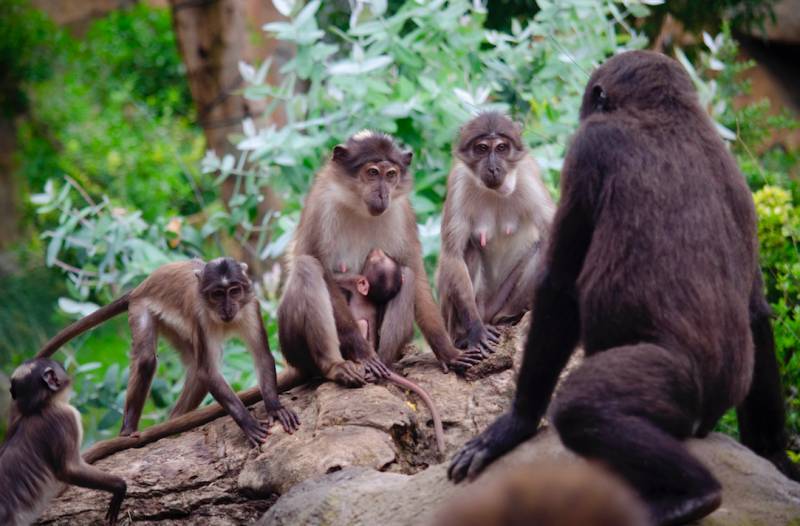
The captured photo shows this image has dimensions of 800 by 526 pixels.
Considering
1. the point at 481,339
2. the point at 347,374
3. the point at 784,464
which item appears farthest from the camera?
the point at 481,339

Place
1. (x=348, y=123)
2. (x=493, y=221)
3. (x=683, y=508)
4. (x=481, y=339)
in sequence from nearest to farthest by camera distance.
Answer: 1. (x=683, y=508)
2. (x=481, y=339)
3. (x=493, y=221)
4. (x=348, y=123)

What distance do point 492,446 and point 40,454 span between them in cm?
238

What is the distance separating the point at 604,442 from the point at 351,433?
2.03 meters

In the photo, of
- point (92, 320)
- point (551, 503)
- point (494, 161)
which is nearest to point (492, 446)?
point (551, 503)

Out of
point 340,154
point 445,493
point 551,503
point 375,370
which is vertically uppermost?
point 551,503

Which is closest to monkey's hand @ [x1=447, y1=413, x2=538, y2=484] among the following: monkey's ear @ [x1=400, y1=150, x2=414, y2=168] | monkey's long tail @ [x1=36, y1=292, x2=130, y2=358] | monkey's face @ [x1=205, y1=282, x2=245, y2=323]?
monkey's face @ [x1=205, y1=282, x2=245, y2=323]

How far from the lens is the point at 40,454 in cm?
533

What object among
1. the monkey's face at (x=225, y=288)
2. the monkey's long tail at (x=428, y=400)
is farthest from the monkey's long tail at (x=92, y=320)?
the monkey's long tail at (x=428, y=400)

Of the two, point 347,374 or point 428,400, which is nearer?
point 428,400

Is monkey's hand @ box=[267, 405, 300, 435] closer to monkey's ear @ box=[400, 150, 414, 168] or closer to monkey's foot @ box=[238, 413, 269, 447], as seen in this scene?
monkey's foot @ box=[238, 413, 269, 447]

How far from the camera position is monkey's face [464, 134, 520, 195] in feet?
21.4

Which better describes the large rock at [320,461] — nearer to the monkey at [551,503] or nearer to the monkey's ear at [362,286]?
the monkey's ear at [362,286]

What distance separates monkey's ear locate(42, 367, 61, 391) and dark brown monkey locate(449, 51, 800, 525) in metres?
2.30

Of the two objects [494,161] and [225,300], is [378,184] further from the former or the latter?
[225,300]
